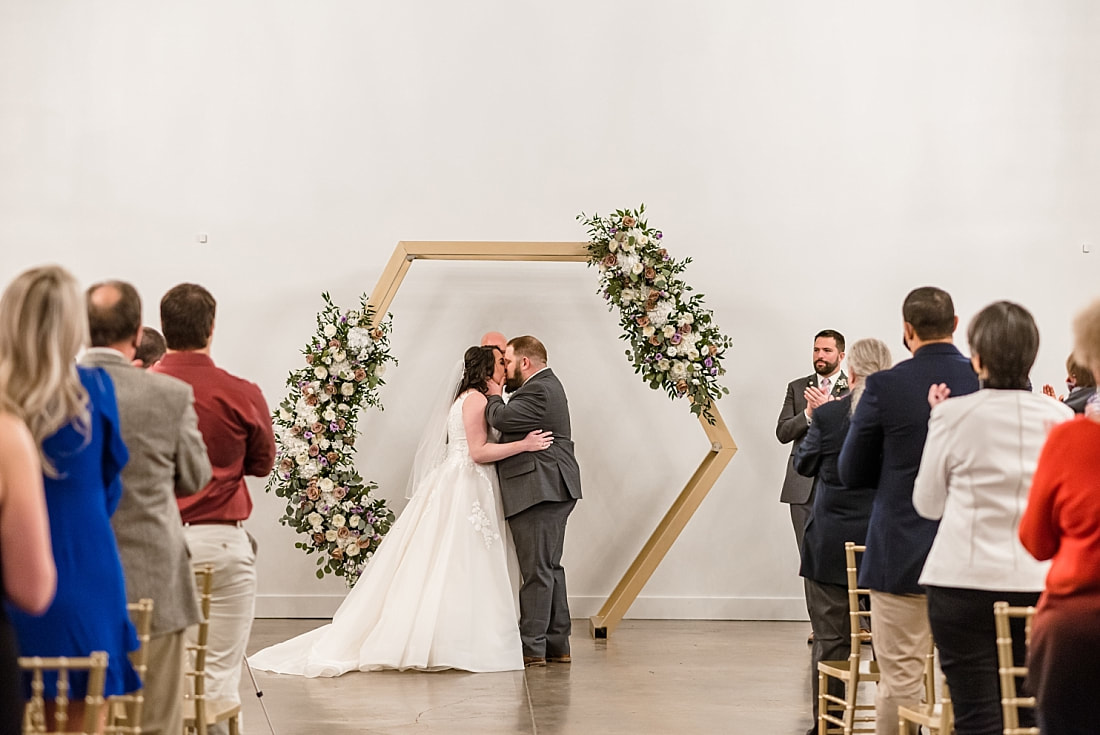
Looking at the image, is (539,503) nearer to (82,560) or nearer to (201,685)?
(201,685)

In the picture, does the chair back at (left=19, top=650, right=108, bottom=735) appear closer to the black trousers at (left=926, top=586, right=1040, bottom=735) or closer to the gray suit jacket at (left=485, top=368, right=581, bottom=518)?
the black trousers at (left=926, top=586, right=1040, bottom=735)

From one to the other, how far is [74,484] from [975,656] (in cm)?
229

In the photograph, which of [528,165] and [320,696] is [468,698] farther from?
[528,165]

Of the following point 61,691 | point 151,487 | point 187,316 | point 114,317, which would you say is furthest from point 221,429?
point 61,691

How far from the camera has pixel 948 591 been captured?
3.16 m

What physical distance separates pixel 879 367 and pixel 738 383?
3.86 metres

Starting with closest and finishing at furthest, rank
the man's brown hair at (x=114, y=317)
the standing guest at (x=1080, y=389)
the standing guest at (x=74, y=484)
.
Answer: the standing guest at (x=74, y=484), the man's brown hair at (x=114, y=317), the standing guest at (x=1080, y=389)

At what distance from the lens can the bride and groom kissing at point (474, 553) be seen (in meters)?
6.24

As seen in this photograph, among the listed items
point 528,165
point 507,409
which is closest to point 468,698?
point 507,409

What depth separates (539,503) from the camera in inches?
259

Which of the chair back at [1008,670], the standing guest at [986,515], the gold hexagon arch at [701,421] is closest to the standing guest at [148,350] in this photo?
the gold hexagon arch at [701,421]

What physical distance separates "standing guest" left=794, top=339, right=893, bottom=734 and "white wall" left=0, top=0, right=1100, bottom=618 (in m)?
3.58

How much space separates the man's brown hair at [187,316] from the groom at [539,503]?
2876 millimetres

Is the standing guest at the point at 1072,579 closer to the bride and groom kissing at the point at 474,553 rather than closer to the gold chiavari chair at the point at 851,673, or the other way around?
the gold chiavari chair at the point at 851,673
